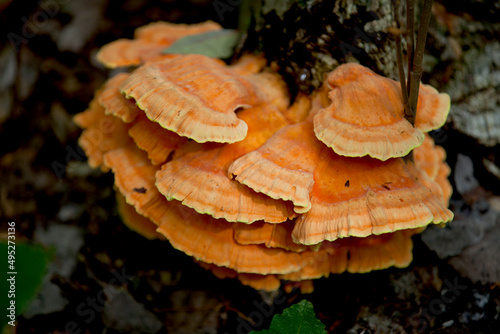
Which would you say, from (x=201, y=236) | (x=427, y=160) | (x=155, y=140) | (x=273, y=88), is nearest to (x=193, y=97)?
(x=155, y=140)

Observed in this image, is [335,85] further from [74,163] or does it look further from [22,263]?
[74,163]

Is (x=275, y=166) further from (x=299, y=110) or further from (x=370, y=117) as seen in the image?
(x=299, y=110)

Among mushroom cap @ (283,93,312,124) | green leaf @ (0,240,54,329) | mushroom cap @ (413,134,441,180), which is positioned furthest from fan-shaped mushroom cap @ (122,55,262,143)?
mushroom cap @ (413,134,441,180)

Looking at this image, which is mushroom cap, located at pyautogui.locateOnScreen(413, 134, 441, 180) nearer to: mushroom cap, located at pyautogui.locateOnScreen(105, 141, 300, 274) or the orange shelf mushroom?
the orange shelf mushroom

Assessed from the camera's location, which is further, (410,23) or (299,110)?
(299,110)

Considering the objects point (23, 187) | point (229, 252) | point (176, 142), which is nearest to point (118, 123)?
point (176, 142)

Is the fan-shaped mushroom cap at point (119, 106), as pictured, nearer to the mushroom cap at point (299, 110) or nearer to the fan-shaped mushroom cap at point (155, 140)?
the fan-shaped mushroom cap at point (155, 140)
